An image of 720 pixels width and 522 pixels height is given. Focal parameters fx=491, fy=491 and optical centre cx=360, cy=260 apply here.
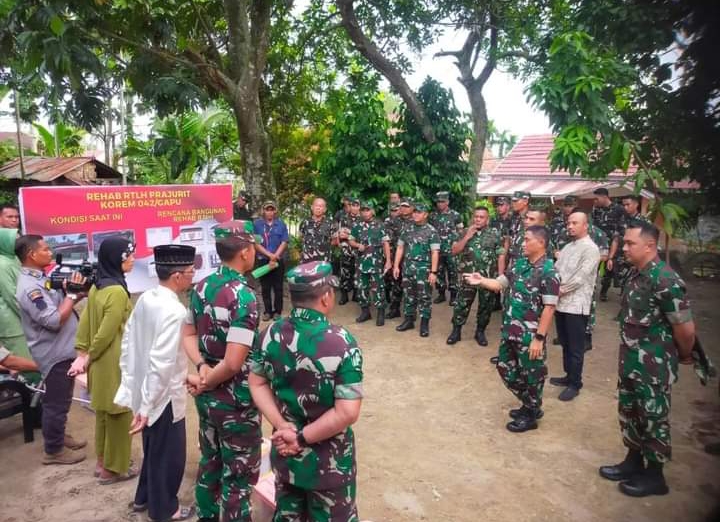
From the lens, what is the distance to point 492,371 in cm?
549

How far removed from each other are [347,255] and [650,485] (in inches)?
218

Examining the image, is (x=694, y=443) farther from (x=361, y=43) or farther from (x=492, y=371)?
(x=361, y=43)

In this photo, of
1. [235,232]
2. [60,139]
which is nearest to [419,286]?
[235,232]

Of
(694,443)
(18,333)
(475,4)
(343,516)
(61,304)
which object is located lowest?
(694,443)

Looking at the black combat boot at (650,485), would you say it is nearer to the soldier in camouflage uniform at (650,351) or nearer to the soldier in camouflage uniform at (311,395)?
the soldier in camouflage uniform at (650,351)

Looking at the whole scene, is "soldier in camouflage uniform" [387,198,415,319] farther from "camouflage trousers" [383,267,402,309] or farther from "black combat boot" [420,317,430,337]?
"black combat boot" [420,317,430,337]

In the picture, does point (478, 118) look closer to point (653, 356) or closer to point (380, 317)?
point (380, 317)

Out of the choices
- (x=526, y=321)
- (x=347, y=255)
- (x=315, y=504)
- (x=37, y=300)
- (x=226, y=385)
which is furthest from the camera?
(x=347, y=255)

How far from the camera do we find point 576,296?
15.5 feet

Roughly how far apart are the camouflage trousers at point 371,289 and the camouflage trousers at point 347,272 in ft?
2.46

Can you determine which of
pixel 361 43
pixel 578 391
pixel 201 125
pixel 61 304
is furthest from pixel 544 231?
pixel 201 125

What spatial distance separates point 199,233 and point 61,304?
9.71 feet

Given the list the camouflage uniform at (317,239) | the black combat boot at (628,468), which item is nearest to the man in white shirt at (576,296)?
the black combat boot at (628,468)

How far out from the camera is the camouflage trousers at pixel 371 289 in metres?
7.21
